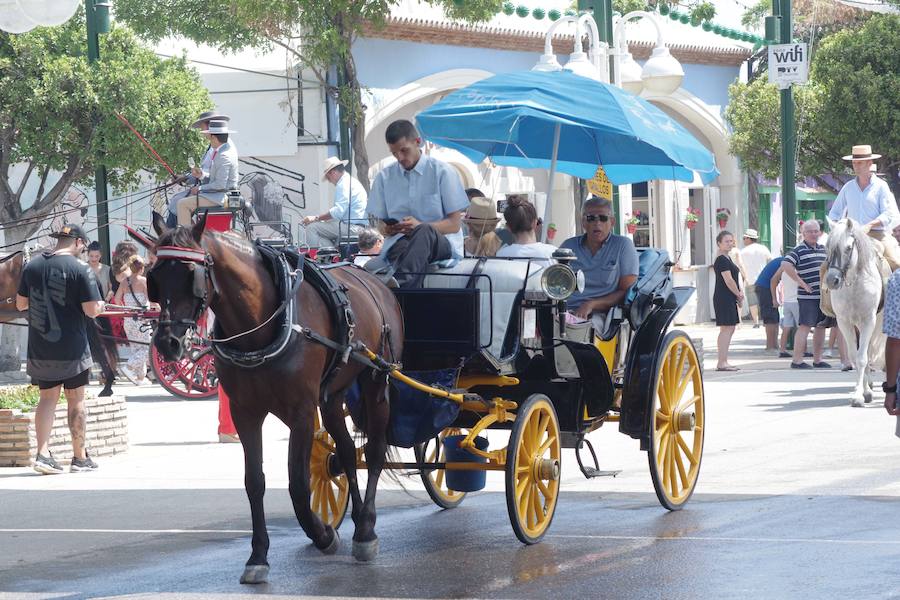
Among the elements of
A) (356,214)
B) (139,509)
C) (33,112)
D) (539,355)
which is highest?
(33,112)

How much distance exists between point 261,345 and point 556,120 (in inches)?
107

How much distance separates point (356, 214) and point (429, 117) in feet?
15.1

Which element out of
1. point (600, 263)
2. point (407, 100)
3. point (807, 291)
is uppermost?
point (407, 100)

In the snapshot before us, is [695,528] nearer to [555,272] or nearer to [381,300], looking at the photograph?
[555,272]

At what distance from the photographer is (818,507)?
8664 millimetres

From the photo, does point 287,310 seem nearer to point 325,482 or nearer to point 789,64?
point 325,482

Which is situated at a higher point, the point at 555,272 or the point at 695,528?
the point at 555,272

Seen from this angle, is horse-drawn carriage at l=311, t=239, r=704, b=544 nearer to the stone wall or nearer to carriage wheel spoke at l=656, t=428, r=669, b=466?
carriage wheel spoke at l=656, t=428, r=669, b=466

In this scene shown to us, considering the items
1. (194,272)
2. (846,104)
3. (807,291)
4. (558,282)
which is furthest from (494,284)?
(846,104)

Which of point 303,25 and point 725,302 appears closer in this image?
point 725,302

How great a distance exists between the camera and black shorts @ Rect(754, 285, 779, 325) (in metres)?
20.7

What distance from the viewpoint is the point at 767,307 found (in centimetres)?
2077

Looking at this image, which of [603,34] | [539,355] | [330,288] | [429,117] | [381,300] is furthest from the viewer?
[603,34]

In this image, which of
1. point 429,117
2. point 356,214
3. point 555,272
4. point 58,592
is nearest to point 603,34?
point 356,214
